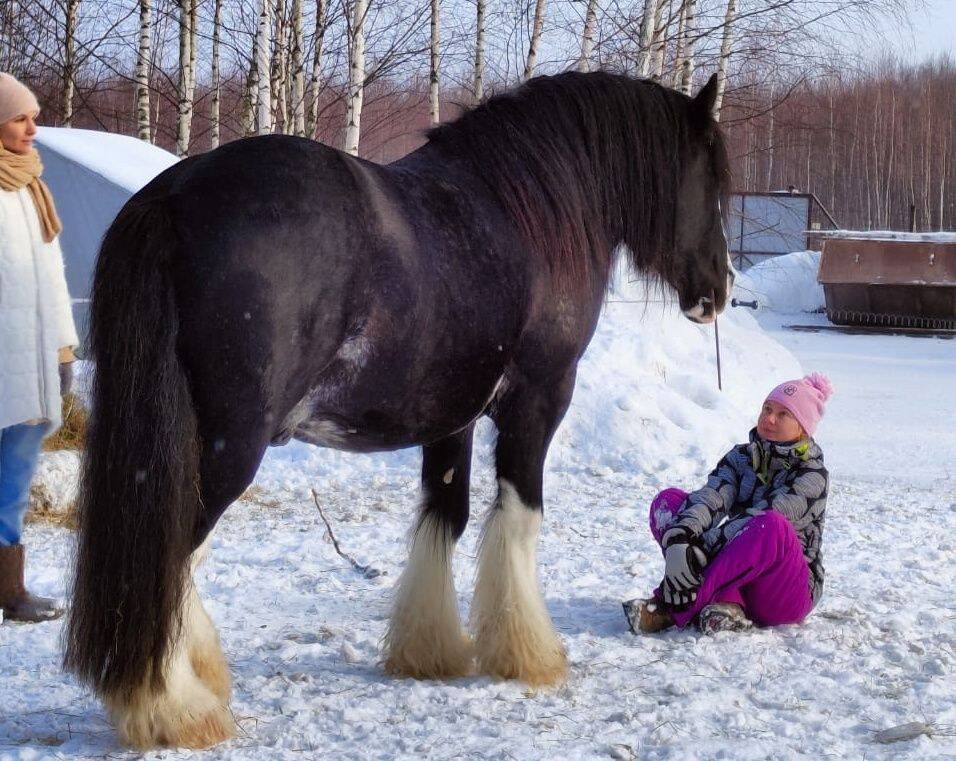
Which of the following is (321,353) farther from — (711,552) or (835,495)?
(835,495)

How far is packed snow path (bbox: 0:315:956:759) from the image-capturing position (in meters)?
2.46

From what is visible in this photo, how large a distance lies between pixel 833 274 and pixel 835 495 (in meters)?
11.9

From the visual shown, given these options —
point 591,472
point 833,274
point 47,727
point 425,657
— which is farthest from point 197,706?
point 833,274

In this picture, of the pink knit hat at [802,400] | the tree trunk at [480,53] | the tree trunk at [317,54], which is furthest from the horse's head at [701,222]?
the tree trunk at [480,53]

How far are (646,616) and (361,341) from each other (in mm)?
1494

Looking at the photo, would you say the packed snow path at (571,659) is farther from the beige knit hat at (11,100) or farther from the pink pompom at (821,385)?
the beige knit hat at (11,100)

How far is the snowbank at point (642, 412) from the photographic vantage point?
20.1ft

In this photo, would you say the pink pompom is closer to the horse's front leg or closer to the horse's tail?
the horse's front leg

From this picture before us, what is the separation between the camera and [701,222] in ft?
11.3

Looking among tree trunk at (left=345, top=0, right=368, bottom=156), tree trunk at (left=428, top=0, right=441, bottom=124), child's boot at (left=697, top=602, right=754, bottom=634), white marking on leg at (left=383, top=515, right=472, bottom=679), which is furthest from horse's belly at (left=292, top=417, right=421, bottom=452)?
tree trunk at (left=428, top=0, right=441, bottom=124)

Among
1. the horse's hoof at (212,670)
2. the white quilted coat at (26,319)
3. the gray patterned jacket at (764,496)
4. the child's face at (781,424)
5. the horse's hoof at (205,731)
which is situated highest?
the white quilted coat at (26,319)

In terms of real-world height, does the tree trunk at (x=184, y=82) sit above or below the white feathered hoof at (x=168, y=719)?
above

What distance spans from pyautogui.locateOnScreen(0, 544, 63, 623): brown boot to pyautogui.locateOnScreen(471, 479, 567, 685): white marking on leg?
1429 millimetres

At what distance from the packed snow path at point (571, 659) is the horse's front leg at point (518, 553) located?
8 cm
